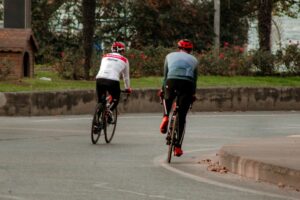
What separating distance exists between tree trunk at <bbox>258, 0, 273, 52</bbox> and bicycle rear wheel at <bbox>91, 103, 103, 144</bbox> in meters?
21.3

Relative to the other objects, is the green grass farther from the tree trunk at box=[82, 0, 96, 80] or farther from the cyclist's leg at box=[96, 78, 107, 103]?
the cyclist's leg at box=[96, 78, 107, 103]

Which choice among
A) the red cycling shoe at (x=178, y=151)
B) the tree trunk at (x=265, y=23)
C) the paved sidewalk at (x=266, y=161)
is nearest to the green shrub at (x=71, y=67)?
the tree trunk at (x=265, y=23)

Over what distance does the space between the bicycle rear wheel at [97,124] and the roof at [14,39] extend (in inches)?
809

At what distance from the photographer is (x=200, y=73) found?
3766cm

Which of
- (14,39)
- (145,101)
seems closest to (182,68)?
(145,101)

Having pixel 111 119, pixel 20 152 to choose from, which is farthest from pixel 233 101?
pixel 20 152

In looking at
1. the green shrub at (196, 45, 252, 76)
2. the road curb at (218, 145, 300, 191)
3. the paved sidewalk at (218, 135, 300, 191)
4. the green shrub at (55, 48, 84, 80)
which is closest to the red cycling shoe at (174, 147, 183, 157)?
the paved sidewalk at (218, 135, 300, 191)

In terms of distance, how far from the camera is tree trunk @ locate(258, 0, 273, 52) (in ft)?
134

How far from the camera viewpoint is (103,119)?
65.5ft

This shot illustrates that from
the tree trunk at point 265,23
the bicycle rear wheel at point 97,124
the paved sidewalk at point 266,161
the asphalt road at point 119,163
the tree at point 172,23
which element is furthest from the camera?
the tree at point 172,23

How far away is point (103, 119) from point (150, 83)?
1374 cm

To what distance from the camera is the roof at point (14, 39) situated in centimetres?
4031

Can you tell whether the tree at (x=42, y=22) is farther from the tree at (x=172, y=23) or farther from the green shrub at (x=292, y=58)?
the green shrub at (x=292, y=58)

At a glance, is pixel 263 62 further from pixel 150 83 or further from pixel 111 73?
pixel 111 73
